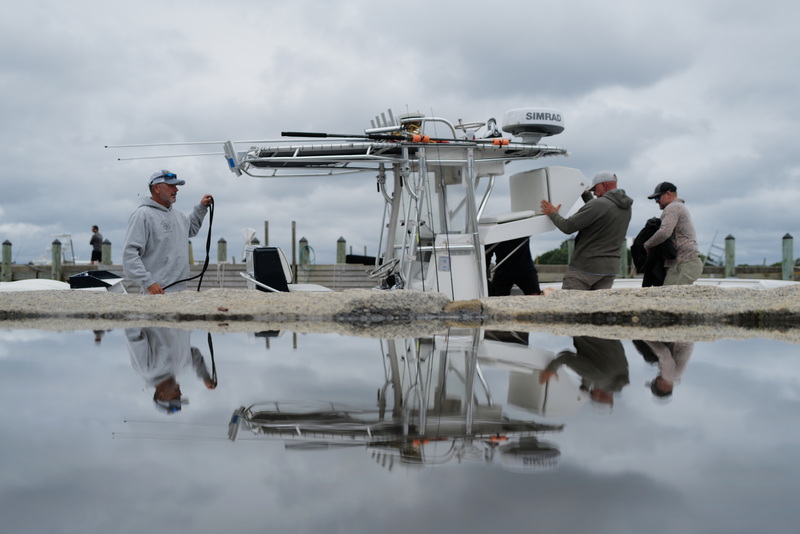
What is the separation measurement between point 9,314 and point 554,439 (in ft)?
24.5

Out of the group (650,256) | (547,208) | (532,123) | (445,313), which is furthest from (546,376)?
(532,123)

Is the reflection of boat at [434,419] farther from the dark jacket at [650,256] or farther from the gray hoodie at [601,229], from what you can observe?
the dark jacket at [650,256]

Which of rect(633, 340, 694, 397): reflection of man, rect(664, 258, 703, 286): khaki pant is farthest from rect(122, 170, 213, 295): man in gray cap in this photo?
rect(664, 258, 703, 286): khaki pant

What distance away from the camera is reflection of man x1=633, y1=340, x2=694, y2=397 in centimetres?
313

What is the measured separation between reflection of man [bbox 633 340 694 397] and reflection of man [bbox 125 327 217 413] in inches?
74.6

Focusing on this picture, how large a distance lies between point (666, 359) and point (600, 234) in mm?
4978

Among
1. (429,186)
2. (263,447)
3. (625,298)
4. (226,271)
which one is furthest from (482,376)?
(226,271)

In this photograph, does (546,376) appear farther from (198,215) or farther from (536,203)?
(536,203)

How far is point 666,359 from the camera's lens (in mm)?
4098

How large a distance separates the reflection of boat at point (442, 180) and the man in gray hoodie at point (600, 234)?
5.27 feet

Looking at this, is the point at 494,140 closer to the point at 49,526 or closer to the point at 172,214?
the point at 172,214

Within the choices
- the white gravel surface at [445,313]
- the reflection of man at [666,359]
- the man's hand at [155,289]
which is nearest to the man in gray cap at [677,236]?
the white gravel surface at [445,313]

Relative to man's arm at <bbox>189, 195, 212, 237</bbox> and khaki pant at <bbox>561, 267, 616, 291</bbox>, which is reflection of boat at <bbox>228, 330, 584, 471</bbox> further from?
khaki pant at <bbox>561, 267, 616, 291</bbox>

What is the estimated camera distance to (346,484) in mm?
1610
